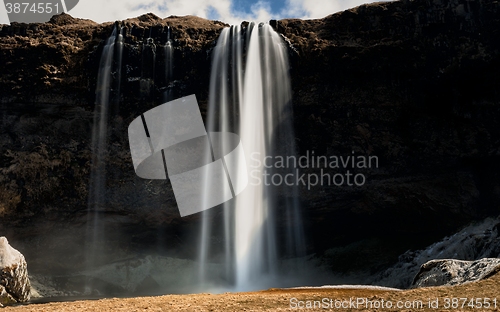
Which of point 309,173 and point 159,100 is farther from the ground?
point 159,100

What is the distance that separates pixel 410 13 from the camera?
27.6 m

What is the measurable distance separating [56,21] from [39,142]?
26.4 feet

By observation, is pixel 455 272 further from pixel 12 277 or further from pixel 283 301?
pixel 12 277

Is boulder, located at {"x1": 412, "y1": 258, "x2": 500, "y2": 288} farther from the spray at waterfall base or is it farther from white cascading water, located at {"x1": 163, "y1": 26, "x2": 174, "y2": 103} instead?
white cascading water, located at {"x1": 163, "y1": 26, "x2": 174, "y2": 103}

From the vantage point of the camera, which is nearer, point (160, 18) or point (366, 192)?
point (366, 192)

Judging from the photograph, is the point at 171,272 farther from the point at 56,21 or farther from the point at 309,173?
the point at 56,21

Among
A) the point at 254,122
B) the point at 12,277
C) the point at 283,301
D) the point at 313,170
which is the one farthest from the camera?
the point at 313,170

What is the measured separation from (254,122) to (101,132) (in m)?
9.20

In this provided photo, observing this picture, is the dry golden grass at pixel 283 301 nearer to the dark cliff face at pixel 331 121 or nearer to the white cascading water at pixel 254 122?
the white cascading water at pixel 254 122

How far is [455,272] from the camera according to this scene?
15773mm

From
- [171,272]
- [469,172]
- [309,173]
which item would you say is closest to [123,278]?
[171,272]

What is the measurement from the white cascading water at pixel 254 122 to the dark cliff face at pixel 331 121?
82cm

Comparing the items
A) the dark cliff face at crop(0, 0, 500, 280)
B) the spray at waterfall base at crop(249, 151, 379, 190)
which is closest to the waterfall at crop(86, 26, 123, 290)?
the dark cliff face at crop(0, 0, 500, 280)

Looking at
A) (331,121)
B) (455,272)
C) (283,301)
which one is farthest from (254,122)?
(283,301)
